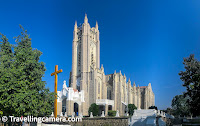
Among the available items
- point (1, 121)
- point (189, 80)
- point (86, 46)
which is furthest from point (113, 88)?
point (1, 121)

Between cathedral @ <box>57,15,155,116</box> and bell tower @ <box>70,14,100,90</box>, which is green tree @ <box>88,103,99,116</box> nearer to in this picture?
cathedral @ <box>57,15,155,116</box>

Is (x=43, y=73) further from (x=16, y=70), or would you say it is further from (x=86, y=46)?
(x=86, y=46)

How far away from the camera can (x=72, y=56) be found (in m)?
57.6

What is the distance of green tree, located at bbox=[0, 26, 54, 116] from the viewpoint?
15148 millimetres

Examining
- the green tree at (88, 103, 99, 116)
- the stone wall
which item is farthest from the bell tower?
the stone wall

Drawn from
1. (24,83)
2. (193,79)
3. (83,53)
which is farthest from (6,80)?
(83,53)

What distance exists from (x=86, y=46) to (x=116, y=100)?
16.5m

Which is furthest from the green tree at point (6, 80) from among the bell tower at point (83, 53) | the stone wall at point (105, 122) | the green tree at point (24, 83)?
the bell tower at point (83, 53)

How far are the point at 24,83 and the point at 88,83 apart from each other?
122ft

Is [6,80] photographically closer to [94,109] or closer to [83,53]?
[94,109]

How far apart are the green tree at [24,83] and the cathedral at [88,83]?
3096cm

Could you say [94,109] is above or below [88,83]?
below

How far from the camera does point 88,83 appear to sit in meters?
52.7

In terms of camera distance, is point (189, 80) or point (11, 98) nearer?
point (11, 98)
